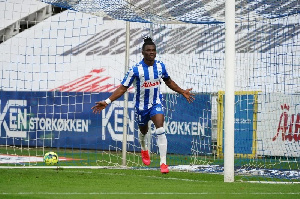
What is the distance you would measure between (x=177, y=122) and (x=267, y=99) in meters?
2.66

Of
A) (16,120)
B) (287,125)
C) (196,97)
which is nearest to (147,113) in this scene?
(196,97)

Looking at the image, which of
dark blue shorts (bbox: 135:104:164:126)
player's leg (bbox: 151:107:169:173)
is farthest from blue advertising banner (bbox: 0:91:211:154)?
player's leg (bbox: 151:107:169:173)

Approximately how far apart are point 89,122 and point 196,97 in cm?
397

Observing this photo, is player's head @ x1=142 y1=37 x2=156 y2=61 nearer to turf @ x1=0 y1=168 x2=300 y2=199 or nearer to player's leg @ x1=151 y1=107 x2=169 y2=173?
player's leg @ x1=151 y1=107 x2=169 y2=173

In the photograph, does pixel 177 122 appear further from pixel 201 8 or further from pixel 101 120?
pixel 201 8

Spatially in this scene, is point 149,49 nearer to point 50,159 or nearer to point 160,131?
point 160,131

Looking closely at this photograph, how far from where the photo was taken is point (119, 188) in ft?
33.6

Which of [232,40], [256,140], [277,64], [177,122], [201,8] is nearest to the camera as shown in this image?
[232,40]

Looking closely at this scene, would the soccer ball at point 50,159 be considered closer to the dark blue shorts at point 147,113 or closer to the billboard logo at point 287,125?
the dark blue shorts at point 147,113

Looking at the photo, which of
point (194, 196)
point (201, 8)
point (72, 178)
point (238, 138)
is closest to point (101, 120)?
point (238, 138)

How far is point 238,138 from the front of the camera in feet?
61.4

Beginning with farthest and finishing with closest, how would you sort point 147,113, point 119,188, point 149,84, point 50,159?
point 50,159
point 147,113
point 149,84
point 119,188

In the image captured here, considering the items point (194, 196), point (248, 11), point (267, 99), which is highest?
point (248, 11)

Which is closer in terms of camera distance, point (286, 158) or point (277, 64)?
point (277, 64)
